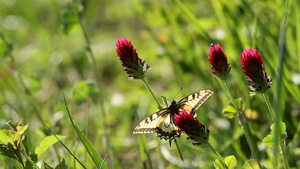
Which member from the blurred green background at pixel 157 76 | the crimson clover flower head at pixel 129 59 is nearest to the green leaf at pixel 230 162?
the blurred green background at pixel 157 76

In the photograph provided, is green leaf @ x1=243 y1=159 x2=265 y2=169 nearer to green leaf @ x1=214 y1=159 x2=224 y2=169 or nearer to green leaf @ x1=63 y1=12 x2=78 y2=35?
green leaf @ x1=214 y1=159 x2=224 y2=169

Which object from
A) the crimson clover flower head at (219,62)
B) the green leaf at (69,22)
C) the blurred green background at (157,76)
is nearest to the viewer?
the crimson clover flower head at (219,62)

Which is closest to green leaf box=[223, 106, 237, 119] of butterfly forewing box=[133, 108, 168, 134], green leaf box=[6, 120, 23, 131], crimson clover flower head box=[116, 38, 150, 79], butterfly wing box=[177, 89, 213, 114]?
butterfly wing box=[177, 89, 213, 114]

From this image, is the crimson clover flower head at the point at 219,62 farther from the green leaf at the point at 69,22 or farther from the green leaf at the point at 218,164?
the green leaf at the point at 69,22

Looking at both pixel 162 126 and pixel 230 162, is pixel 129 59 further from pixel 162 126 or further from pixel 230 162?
pixel 230 162

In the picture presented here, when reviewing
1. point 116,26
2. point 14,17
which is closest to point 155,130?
point 116,26

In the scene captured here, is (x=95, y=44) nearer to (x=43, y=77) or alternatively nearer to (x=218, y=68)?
(x=43, y=77)

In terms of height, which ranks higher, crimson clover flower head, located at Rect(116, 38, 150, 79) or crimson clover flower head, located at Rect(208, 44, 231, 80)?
crimson clover flower head, located at Rect(116, 38, 150, 79)
